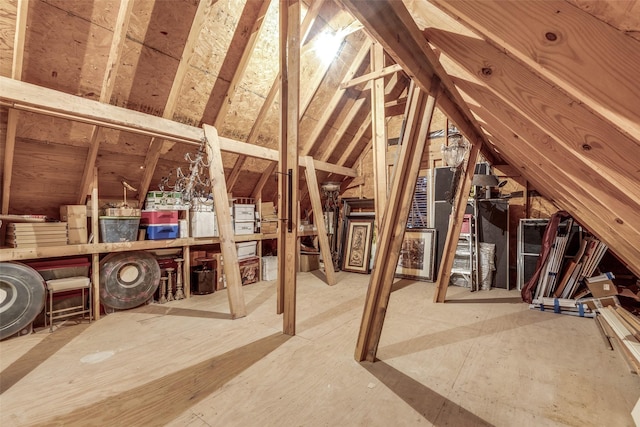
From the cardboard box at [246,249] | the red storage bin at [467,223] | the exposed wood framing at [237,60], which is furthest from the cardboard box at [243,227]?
the red storage bin at [467,223]

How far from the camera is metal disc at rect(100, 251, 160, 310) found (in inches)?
125

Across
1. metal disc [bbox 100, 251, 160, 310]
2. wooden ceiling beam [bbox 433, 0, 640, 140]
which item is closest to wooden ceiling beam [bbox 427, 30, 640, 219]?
wooden ceiling beam [bbox 433, 0, 640, 140]

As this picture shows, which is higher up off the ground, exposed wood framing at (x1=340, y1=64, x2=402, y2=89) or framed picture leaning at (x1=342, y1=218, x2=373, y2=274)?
exposed wood framing at (x1=340, y1=64, x2=402, y2=89)

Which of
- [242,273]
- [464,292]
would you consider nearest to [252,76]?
[242,273]

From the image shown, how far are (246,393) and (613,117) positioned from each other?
200 centimetres

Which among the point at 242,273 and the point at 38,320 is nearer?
the point at 38,320

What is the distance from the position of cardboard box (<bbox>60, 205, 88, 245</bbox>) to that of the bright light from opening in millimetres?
3514

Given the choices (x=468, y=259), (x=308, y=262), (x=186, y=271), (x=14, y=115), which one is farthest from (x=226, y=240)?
(x=468, y=259)

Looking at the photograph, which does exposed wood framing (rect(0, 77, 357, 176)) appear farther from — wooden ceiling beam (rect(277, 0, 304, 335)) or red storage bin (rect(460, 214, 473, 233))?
red storage bin (rect(460, 214, 473, 233))

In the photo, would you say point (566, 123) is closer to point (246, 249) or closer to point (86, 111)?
point (86, 111)

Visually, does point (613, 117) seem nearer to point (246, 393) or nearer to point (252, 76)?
point (246, 393)

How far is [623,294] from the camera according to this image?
2.91 meters

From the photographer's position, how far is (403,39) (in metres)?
1.44

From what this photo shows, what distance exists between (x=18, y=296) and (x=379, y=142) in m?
4.25
